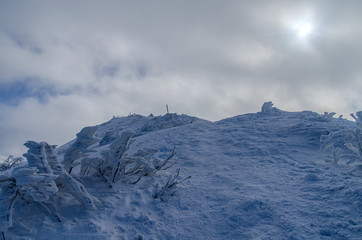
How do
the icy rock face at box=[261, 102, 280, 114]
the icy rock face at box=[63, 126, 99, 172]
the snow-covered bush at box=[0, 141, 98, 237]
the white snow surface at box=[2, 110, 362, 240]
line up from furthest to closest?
the icy rock face at box=[261, 102, 280, 114]
the icy rock face at box=[63, 126, 99, 172]
the white snow surface at box=[2, 110, 362, 240]
the snow-covered bush at box=[0, 141, 98, 237]

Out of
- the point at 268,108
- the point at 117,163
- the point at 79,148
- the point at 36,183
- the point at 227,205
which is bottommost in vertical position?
the point at 227,205

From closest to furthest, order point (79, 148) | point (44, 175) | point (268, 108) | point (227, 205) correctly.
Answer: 1. point (44, 175)
2. point (227, 205)
3. point (79, 148)
4. point (268, 108)

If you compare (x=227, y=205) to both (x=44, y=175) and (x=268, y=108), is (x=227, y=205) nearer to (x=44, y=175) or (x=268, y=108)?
(x=44, y=175)

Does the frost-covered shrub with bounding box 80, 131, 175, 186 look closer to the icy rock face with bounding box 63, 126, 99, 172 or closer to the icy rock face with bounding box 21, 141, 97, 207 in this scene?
the icy rock face with bounding box 63, 126, 99, 172

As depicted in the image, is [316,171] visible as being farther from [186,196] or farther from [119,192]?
[119,192]

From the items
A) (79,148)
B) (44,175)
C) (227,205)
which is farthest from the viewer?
(79,148)

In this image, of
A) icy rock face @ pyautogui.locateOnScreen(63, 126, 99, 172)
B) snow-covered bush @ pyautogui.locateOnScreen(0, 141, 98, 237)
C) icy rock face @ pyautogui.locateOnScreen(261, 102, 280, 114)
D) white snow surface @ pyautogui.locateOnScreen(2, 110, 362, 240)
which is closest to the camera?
snow-covered bush @ pyautogui.locateOnScreen(0, 141, 98, 237)

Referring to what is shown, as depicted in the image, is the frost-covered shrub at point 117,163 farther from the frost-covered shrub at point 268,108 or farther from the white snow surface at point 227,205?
the frost-covered shrub at point 268,108

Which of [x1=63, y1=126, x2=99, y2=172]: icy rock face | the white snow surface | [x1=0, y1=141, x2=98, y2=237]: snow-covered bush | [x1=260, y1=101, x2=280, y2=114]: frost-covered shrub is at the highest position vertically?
[x1=260, y1=101, x2=280, y2=114]: frost-covered shrub

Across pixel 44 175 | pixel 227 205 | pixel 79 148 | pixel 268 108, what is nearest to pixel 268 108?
pixel 268 108

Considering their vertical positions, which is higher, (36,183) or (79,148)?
(79,148)

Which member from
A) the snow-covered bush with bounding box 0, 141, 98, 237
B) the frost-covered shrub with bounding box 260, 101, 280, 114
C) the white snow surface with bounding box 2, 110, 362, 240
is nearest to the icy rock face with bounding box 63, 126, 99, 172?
the white snow surface with bounding box 2, 110, 362, 240

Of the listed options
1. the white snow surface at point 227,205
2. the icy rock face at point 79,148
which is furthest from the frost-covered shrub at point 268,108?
the icy rock face at point 79,148

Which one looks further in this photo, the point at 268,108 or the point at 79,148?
the point at 268,108
